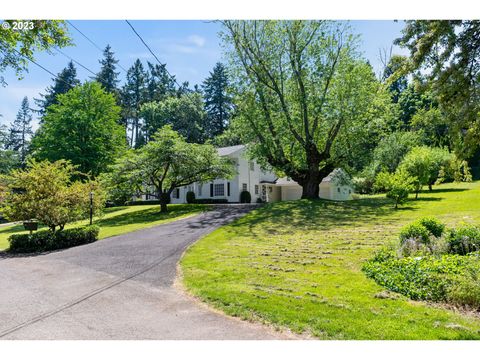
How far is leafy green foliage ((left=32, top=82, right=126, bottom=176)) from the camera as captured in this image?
983 inches

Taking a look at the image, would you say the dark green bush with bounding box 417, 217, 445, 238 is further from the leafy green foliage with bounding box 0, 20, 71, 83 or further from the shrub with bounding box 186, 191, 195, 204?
the shrub with bounding box 186, 191, 195, 204

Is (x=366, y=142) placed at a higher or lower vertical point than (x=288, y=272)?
higher

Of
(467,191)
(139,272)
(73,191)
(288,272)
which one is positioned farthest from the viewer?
(73,191)

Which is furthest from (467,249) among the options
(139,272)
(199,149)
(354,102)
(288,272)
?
(199,149)

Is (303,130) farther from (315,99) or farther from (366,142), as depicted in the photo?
Answer: (366,142)

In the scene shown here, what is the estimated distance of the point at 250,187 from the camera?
27266mm

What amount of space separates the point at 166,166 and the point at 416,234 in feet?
51.5

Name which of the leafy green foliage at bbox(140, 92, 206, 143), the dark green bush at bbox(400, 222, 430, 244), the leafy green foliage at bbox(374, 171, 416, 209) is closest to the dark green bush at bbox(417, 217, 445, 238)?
the dark green bush at bbox(400, 222, 430, 244)

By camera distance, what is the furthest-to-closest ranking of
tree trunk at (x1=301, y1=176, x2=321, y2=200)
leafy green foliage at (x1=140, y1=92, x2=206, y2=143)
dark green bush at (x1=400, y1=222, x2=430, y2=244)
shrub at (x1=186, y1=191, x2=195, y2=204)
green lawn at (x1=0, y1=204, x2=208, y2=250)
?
leafy green foliage at (x1=140, y1=92, x2=206, y2=143)
shrub at (x1=186, y1=191, x2=195, y2=204)
tree trunk at (x1=301, y1=176, x2=321, y2=200)
green lawn at (x1=0, y1=204, x2=208, y2=250)
dark green bush at (x1=400, y1=222, x2=430, y2=244)

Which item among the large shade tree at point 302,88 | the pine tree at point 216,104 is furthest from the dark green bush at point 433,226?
the pine tree at point 216,104

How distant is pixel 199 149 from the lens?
811 inches

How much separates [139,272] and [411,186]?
894cm

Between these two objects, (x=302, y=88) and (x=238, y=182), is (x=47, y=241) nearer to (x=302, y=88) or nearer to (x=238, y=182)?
(x=302, y=88)

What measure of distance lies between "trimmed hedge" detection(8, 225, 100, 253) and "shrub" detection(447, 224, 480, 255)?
11.5 m
